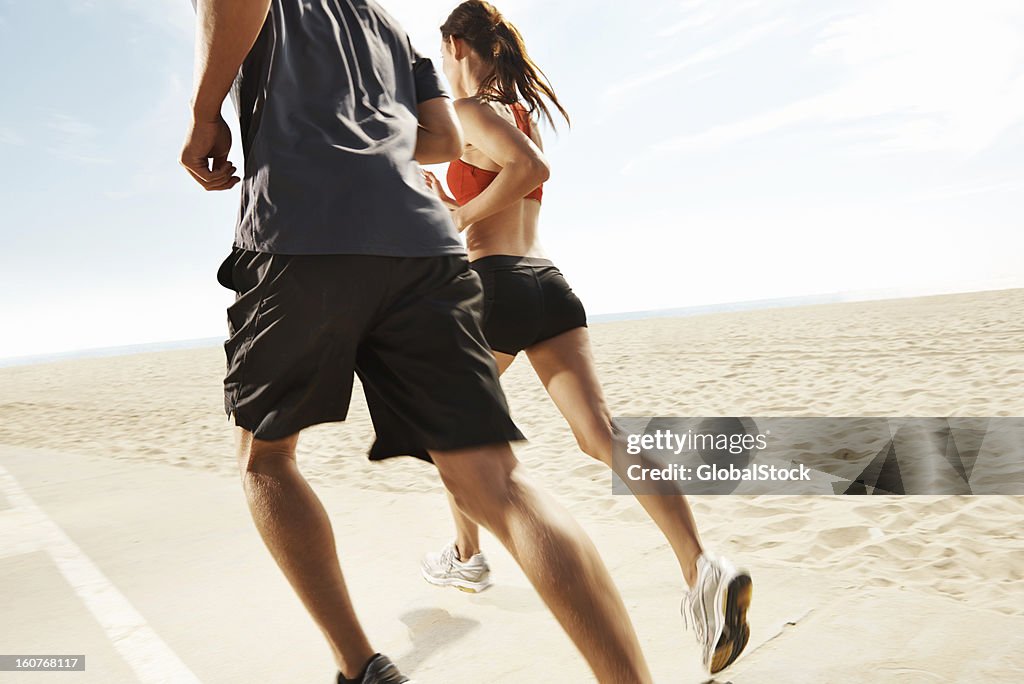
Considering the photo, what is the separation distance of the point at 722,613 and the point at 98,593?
2.41 meters

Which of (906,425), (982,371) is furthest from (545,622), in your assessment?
(982,371)

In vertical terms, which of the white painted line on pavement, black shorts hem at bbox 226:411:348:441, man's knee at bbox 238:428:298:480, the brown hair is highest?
the brown hair

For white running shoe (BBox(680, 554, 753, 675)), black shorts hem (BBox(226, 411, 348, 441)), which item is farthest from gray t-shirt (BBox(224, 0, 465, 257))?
white running shoe (BBox(680, 554, 753, 675))

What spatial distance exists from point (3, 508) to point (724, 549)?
425cm

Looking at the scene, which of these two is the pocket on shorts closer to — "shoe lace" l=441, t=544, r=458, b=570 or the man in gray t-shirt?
the man in gray t-shirt

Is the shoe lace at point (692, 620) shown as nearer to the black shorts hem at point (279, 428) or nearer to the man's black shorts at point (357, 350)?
the man's black shorts at point (357, 350)

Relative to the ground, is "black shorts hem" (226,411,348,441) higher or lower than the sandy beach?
higher

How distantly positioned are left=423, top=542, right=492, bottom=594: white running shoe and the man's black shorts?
4.30 feet

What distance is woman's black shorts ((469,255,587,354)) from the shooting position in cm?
216

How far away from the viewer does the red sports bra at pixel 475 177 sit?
Result: 2326 mm

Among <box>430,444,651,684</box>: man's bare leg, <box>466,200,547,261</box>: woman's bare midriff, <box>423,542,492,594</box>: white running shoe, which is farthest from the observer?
<box>423,542,492,594</box>: white running shoe

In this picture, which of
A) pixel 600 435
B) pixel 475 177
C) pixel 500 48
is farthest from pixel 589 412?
pixel 500 48

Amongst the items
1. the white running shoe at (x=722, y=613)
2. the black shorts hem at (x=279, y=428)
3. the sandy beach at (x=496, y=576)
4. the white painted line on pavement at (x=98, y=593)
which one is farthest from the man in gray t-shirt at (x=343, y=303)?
the white painted line on pavement at (x=98, y=593)

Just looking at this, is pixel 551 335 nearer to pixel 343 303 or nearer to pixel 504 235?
pixel 504 235
